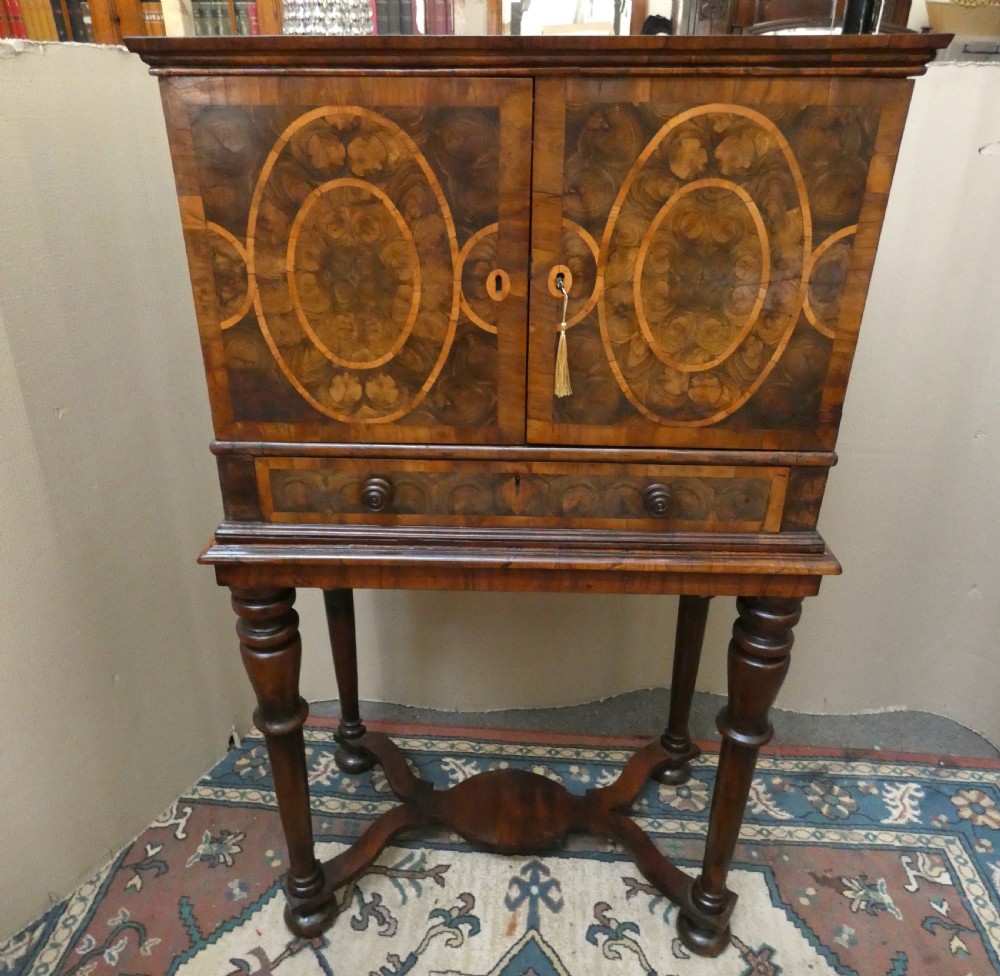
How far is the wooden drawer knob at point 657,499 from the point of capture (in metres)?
0.85

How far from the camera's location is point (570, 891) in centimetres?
127

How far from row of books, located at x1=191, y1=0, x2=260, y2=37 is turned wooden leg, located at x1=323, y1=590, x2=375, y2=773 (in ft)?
2.81

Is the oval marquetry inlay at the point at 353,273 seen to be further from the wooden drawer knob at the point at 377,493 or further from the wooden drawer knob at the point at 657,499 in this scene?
the wooden drawer knob at the point at 657,499

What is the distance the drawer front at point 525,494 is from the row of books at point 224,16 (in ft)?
2.20

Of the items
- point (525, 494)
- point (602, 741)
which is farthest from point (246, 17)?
point (602, 741)

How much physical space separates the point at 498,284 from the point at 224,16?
685 mm

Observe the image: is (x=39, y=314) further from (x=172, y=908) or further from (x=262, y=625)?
(x=172, y=908)

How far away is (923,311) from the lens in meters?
1.28

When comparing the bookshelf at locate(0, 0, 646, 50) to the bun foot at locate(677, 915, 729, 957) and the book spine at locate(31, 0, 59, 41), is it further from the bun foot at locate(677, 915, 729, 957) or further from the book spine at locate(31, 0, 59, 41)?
the bun foot at locate(677, 915, 729, 957)

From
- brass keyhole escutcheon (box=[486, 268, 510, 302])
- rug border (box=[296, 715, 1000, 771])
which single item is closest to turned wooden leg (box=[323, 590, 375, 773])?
rug border (box=[296, 715, 1000, 771])

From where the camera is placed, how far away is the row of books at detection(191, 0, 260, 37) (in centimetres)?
110

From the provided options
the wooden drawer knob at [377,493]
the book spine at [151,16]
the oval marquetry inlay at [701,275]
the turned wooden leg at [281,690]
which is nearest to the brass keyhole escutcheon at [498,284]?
the oval marquetry inlay at [701,275]

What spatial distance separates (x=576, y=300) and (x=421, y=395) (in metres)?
0.19

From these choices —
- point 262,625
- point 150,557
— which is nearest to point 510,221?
point 262,625
